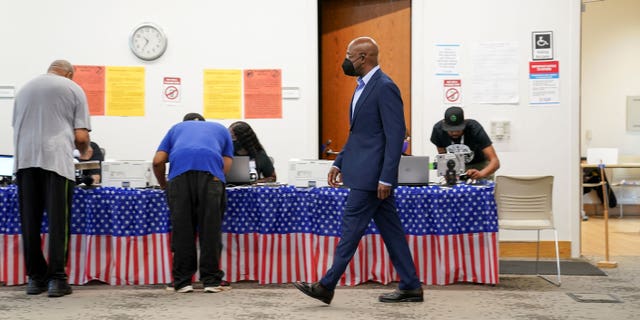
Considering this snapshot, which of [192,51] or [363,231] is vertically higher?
[192,51]

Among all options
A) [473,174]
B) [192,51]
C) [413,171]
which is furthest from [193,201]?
[192,51]

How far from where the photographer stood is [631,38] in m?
12.2

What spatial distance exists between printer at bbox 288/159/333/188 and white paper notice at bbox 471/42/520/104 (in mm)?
2341

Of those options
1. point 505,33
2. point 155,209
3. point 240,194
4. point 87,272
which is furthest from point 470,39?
point 87,272

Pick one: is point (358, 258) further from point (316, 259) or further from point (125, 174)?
point (125, 174)

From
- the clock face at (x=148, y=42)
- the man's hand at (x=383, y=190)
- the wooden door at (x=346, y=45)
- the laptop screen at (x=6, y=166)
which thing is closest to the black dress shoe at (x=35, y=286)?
the laptop screen at (x=6, y=166)

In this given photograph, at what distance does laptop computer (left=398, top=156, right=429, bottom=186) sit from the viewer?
516 centimetres

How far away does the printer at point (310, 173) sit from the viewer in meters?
5.18

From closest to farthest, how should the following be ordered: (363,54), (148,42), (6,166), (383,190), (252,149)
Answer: (383,190)
(363,54)
(6,166)
(252,149)
(148,42)

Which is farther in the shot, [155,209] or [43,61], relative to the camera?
[43,61]

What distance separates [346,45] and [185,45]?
1551 mm

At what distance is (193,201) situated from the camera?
494 centimetres

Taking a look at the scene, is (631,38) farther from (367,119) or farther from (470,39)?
(367,119)

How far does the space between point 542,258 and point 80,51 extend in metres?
4.71
